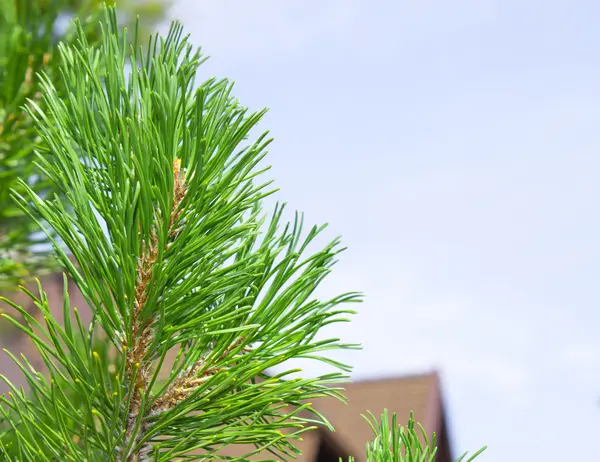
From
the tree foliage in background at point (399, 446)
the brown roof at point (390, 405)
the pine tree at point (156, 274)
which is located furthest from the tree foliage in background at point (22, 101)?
the brown roof at point (390, 405)

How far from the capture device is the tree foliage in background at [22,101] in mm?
2754

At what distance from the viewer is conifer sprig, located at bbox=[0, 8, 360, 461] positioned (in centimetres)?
146

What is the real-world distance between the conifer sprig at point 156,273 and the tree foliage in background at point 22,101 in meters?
1.25

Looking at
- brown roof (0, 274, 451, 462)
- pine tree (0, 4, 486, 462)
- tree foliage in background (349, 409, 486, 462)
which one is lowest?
brown roof (0, 274, 451, 462)

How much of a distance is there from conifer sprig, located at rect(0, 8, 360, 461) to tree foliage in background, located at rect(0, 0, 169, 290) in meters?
1.25

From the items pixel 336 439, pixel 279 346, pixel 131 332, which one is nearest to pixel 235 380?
pixel 279 346

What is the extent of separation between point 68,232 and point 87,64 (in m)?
0.40

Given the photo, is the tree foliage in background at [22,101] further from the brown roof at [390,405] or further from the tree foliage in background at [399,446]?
the brown roof at [390,405]

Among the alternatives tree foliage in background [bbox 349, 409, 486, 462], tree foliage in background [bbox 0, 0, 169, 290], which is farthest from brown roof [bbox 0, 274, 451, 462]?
tree foliage in background [bbox 349, 409, 486, 462]

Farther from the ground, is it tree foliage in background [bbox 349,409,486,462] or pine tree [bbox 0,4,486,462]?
pine tree [bbox 0,4,486,462]

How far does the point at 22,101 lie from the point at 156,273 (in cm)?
169

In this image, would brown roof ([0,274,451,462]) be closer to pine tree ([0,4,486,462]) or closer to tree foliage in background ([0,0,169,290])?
tree foliage in background ([0,0,169,290])

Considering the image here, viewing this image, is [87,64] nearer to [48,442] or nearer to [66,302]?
[66,302]

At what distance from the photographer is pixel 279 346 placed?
5.50 ft
